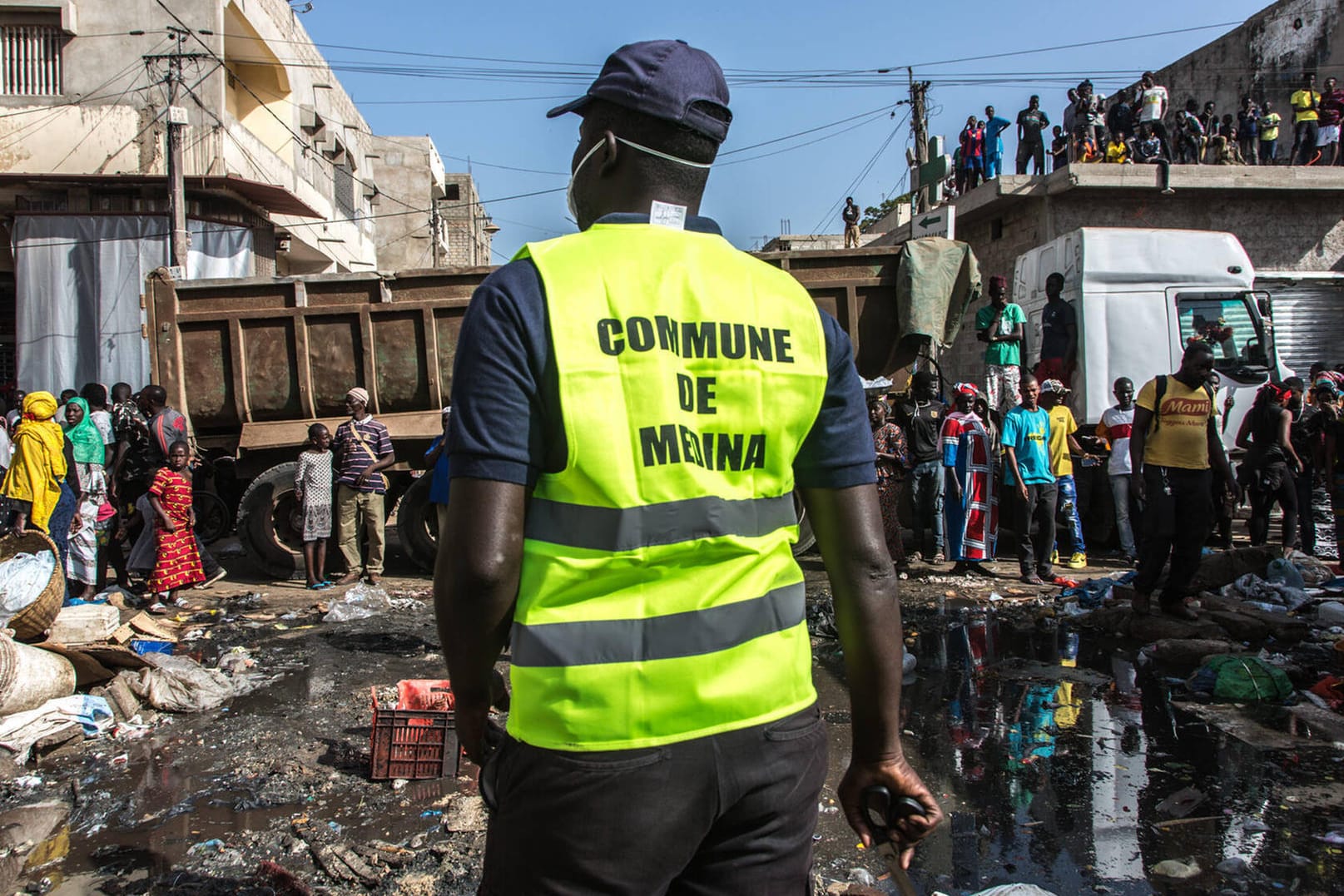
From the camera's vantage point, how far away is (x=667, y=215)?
145 cm

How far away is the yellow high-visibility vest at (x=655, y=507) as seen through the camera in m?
1.24

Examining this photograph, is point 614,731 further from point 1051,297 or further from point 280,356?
point 1051,297

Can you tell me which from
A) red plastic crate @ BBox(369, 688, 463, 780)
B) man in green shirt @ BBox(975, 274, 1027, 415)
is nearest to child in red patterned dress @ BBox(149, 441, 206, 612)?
Result: red plastic crate @ BBox(369, 688, 463, 780)

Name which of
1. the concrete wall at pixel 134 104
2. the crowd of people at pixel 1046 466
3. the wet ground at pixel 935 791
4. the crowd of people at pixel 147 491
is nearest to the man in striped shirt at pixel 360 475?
the crowd of people at pixel 147 491

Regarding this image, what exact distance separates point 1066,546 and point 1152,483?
3.19 m

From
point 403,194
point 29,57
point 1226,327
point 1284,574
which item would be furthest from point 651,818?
point 403,194

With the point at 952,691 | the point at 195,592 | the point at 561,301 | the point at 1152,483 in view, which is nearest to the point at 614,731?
the point at 561,301

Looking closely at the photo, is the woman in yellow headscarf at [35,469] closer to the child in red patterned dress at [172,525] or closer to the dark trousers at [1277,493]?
the child in red patterned dress at [172,525]

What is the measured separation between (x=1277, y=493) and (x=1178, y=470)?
11.7ft

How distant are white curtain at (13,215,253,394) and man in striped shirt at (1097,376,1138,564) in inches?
562

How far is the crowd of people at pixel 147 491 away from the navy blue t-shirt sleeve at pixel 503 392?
19.7ft

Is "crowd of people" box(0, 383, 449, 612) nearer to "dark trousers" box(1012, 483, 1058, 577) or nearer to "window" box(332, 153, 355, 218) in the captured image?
"dark trousers" box(1012, 483, 1058, 577)

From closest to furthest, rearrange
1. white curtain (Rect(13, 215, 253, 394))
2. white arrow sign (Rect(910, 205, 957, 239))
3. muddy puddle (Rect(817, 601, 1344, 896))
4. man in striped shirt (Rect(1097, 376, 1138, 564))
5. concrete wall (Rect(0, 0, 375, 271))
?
1. muddy puddle (Rect(817, 601, 1344, 896))
2. man in striped shirt (Rect(1097, 376, 1138, 564))
3. white arrow sign (Rect(910, 205, 957, 239))
4. concrete wall (Rect(0, 0, 375, 271))
5. white curtain (Rect(13, 215, 253, 394))

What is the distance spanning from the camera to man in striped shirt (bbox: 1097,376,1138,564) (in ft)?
30.0
